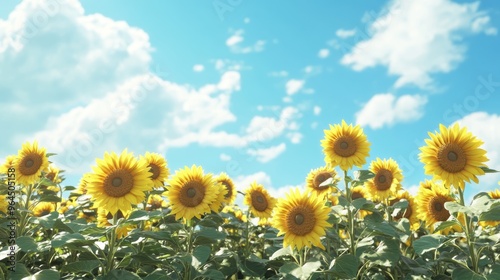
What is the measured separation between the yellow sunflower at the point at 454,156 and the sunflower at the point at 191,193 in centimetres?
261

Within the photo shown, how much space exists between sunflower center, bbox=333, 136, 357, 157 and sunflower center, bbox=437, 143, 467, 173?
1.30 metres

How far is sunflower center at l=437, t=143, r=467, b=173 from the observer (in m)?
5.73

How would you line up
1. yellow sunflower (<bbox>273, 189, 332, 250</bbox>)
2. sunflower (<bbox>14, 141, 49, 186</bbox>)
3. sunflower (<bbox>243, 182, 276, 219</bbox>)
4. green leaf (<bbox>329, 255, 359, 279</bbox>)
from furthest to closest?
sunflower (<bbox>243, 182, 276, 219</bbox>) → sunflower (<bbox>14, 141, 49, 186</bbox>) → yellow sunflower (<bbox>273, 189, 332, 250</bbox>) → green leaf (<bbox>329, 255, 359, 279</bbox>)

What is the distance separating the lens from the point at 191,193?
5.94m

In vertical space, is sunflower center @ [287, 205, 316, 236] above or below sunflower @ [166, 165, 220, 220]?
below

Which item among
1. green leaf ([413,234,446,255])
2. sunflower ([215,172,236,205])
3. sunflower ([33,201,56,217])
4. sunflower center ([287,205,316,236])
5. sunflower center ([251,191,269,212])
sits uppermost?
sunflower ([215,172,236,205])

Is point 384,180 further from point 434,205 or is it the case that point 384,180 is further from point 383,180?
point 434,205

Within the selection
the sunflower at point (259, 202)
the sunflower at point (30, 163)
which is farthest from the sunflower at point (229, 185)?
the sunflower at point (30, 163)

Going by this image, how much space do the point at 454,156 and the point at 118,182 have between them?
3.96m

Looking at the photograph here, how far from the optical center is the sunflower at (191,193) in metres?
5.89

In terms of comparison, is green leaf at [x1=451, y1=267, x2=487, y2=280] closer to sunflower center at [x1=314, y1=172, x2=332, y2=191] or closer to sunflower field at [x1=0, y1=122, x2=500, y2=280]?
sunflower field at [x1=0, y1=122, x2=500, y2=280]

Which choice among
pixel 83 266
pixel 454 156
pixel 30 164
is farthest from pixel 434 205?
pixel 30 164

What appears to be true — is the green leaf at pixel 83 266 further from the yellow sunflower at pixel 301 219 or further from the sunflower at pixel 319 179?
the sunflower at pixel 319 179

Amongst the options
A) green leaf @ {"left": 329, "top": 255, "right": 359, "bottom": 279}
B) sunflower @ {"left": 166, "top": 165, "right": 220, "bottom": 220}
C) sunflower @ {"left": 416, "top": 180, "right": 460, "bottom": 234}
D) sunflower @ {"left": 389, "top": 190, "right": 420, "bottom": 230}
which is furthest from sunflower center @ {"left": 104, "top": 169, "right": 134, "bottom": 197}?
sunflower @ {"left": 389, "top": 190, "right": 420, "bottom": 230}
